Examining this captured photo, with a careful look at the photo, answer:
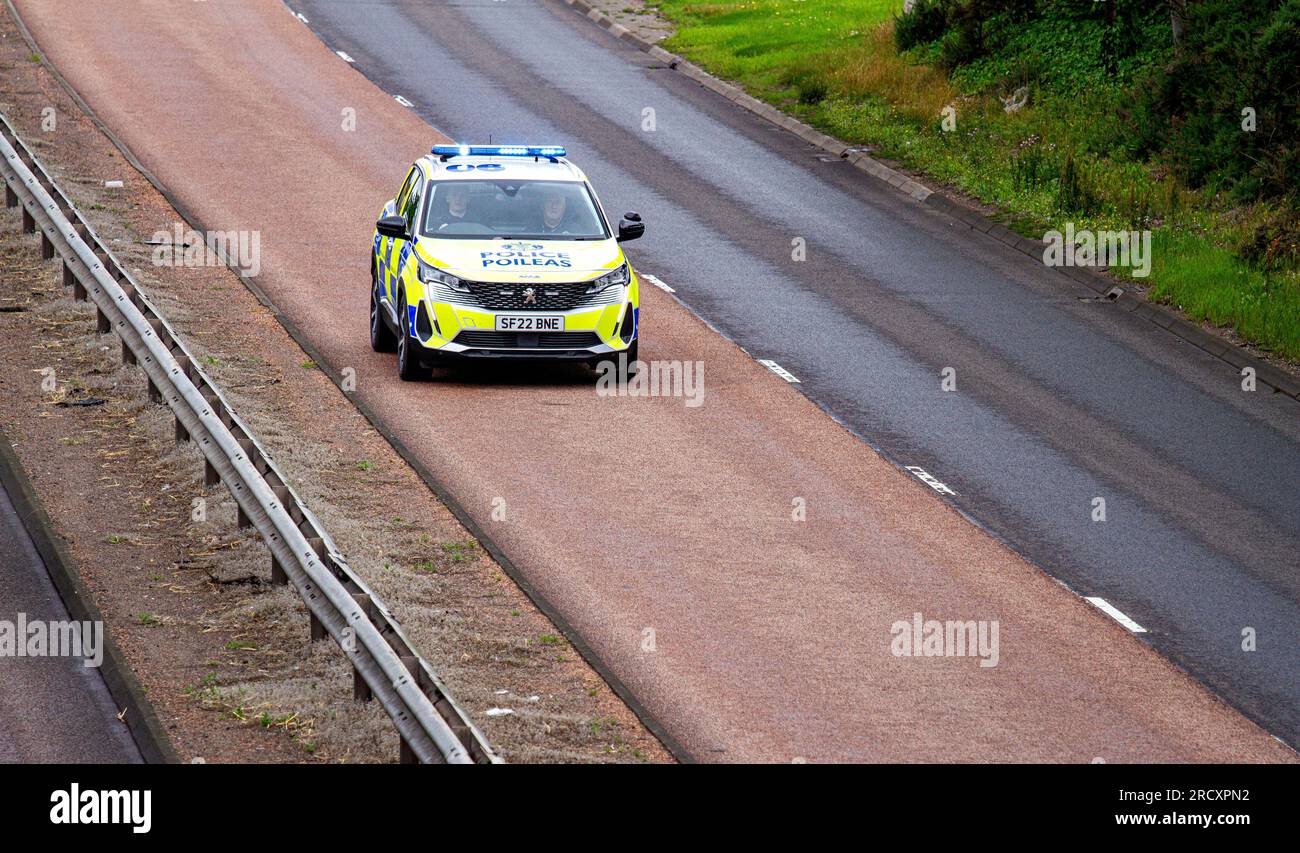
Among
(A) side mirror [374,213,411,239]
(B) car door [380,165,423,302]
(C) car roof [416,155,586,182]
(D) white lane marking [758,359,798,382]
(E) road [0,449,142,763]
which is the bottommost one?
(D) white lane marking [758,359,798,382]

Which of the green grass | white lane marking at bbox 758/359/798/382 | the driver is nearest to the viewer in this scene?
the driver

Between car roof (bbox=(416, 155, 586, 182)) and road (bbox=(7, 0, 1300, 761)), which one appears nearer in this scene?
road (bbox=(7, 0, 1300, 761))

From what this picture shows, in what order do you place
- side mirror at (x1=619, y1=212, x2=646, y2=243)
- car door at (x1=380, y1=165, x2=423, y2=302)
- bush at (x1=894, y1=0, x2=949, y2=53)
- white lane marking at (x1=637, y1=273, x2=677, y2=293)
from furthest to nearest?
bush at (x1=894, y1=0, x2=949, y2=53) < white lane marking at (x1=637, y1=273, x2=677, y2=293) < side mirror at (x1=619, y1=212, x2=646, y2=243) < car door at (x1=380, y1=165, x2=423, y2=302)

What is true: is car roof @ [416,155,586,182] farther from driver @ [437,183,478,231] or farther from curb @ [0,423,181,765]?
curb @ [0,423,181,765]

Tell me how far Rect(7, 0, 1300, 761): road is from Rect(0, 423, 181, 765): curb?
9.13 feet

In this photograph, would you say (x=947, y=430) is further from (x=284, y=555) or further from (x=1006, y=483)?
(x=284, y=555)

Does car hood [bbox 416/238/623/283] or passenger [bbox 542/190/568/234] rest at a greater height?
passenger [bbox 542/190/568/234]

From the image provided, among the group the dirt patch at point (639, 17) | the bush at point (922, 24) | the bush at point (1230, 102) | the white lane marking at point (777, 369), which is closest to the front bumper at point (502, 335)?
the white lane marking at point (777, 369)

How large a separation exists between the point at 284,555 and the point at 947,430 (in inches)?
311

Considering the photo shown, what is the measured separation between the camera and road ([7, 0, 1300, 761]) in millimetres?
11289

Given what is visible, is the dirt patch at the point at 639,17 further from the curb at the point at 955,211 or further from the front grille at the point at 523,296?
the front grille at the point at 523,296

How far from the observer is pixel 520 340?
57.3 ft

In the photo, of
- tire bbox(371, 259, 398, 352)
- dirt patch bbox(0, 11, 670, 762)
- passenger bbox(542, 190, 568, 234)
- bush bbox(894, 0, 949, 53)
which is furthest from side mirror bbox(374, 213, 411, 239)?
bush bbox(894, 0, 949, 53)
